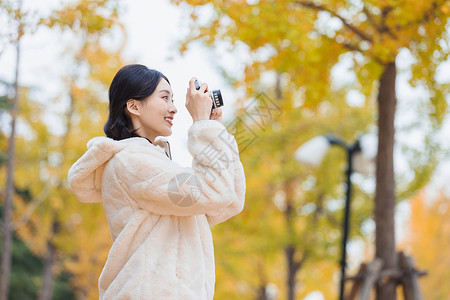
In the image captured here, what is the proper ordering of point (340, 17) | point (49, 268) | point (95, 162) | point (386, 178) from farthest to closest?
point (49, 268) → point (386, 178) → point (340, 17) → point (95, 162)

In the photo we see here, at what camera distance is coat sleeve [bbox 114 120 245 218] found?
172 cm

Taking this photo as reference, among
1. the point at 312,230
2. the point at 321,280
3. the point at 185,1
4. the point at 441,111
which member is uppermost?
the point at 185,1

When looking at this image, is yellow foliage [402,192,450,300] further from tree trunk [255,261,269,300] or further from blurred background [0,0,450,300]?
tree trunk [255,261,269,300]

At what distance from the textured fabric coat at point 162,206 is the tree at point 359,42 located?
301 centimetres

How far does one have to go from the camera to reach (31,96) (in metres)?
10.4

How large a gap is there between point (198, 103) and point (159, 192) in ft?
1.15

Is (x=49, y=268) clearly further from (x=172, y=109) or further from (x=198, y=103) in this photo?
(x=198, y=103)

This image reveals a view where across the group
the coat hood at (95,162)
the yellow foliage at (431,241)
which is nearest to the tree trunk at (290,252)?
the yellow foliage at (431,241)

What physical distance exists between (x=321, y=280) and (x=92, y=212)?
512 cm

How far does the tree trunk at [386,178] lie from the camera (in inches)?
211

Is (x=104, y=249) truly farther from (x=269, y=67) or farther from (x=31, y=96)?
(x=269, y=67)

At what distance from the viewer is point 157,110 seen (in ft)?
6.41

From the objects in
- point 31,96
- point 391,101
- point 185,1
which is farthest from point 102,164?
point 31,96

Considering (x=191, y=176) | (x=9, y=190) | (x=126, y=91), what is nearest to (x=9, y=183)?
(x=9, y=190)
